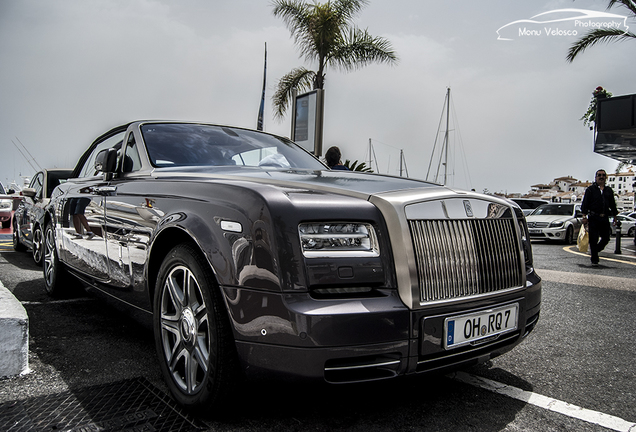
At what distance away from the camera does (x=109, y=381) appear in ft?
8.43

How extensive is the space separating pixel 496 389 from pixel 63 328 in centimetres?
302

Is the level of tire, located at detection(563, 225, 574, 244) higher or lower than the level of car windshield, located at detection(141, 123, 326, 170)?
lower

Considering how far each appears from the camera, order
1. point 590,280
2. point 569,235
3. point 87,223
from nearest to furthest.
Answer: point 87,223
point 590,280
point 569,235

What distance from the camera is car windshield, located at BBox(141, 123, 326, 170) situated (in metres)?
3.17

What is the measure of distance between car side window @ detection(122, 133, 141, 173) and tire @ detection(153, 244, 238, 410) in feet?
3.69

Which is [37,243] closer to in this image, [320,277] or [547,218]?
[320,277]

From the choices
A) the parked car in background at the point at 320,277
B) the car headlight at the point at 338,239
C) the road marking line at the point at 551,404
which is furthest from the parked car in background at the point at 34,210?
the road marking line at the point at 551,404

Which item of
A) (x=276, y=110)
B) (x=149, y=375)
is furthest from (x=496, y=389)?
(x=276, y=110)

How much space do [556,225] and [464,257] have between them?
14.2 metres

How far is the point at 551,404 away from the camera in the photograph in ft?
7.83

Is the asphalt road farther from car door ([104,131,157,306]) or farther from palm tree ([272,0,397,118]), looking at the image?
palm tree ([272,0,397,118])

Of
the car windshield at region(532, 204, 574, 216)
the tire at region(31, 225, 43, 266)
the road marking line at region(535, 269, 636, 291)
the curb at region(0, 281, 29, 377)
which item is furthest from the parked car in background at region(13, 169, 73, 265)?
the car windshield at region(532, 204, 574, 216)

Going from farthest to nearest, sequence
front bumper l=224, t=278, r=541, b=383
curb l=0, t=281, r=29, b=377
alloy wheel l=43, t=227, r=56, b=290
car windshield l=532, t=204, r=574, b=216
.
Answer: car windshield l=532, t=204, r=574, b=216 → alloy wheel l=43, t=227, r=56, b=290 → curb l=0, t=281, r=29, b=377 → front bumper l=224, t=278, r=541, b=383

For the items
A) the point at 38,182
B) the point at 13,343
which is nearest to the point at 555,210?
the point at 38,182
